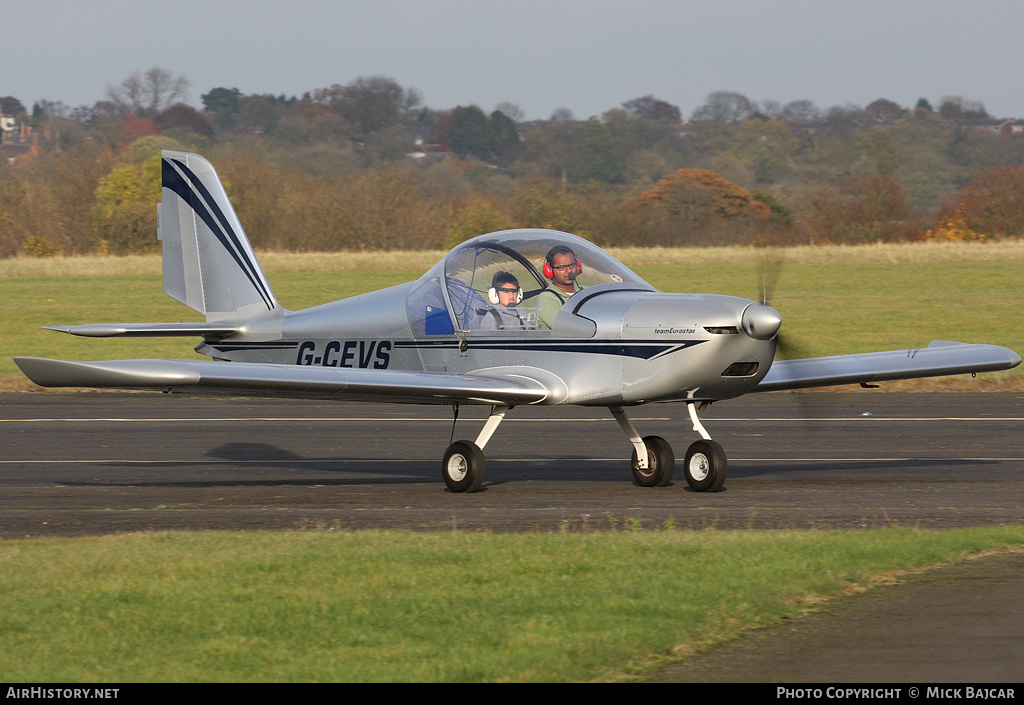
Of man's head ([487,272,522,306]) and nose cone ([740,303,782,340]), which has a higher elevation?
man's head ([487,272,522,306])

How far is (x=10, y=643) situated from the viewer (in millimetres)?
5918

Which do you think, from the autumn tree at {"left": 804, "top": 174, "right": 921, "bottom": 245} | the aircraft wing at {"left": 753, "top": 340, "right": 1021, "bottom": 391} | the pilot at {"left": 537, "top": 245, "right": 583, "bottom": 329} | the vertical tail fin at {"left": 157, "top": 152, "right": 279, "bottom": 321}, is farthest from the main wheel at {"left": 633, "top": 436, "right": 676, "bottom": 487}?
the autumn tree at {"left": 804, "top": 174, "right": 921, "bottom": 245}

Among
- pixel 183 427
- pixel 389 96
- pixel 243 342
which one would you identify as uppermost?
pixel 389 96

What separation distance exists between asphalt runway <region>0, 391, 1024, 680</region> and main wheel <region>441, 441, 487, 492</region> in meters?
0.15

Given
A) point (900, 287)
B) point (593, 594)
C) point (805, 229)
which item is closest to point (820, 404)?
point (593, 594)

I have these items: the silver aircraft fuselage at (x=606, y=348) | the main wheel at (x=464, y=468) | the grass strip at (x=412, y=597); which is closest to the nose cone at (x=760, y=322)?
the silver aircraft fuselage at (x=606, y=348)

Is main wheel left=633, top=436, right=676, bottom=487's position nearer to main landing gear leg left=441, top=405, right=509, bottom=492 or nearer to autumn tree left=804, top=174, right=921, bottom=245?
main landing gear leg left=441, top=405, right=509, bottom=492

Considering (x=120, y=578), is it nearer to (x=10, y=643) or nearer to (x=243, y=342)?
(x=10, y=643)

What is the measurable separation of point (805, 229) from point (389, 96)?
4615 inches

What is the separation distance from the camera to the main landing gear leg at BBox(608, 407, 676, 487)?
38.8ft

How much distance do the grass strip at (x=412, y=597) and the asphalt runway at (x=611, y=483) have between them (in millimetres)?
418

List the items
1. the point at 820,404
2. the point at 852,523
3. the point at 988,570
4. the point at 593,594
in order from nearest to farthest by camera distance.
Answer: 1. the point at 593,594
2. the point at 988,570
3. the point at 852,523
4. the point at 820,404

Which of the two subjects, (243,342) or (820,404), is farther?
(820,404)

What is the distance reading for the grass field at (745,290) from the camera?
102ft
